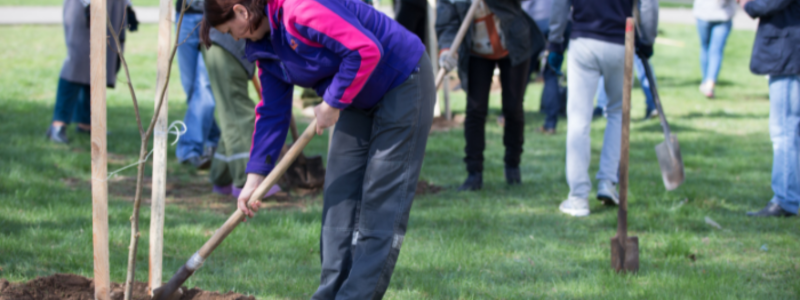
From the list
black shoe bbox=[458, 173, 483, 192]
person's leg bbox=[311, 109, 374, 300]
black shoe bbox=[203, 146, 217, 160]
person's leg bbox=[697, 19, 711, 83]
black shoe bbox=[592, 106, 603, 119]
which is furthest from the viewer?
person's leg bbox=[697, 19, 711, 83]

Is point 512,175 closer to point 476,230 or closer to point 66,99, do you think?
point 476,230

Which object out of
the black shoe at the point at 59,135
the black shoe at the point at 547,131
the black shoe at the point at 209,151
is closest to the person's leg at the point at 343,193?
the black shoe at the point at 209,151

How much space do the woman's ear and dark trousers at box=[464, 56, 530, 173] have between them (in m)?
3.02

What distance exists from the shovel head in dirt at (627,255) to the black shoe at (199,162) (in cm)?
365

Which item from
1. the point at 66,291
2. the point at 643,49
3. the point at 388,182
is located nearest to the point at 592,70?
the point at 643,49

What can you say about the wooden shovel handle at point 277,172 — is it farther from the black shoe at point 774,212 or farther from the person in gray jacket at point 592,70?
the black shoe at point 774,212

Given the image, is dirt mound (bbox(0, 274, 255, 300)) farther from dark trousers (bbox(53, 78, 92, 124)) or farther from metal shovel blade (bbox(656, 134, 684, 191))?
dark trousers (bbox(53, 78, 92, 124))

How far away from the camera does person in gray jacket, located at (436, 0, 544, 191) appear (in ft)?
16.8

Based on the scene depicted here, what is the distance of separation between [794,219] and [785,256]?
2.87ft

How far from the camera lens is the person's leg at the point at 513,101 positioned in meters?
5.27

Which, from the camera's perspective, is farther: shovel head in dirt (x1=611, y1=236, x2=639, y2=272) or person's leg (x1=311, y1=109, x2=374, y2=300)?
shovel head in dirt (x1=611, y1=236, x2=639, y2=272)

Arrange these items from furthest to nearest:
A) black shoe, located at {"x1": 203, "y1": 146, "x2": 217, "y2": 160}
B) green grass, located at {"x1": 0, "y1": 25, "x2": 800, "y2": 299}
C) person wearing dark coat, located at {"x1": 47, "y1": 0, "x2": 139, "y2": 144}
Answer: black shoe, located at {"x1": 203, "y1": 146, "x2": 217, "y2": 160} < person wearing dark coat, located at {"x1": 47, "y1": 0, "x2": 139, "y2": 144} < green grass, located at {"x1": 0, "y1": 25, "x2": 800, "y2": 299}

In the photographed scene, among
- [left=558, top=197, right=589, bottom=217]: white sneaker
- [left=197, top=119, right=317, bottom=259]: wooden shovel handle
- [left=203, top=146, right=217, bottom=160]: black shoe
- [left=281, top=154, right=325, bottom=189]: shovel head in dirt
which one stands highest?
[left=197, top=119, right=317, bottom=259]: wooden shovel handle

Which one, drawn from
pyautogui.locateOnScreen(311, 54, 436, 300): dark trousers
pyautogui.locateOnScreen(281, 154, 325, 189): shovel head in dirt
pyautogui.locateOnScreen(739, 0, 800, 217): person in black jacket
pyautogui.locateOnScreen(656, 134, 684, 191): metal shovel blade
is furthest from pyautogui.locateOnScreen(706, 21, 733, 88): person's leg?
pyautogui.locateOnScreen(311, 54, 436, 300): dark trousers
